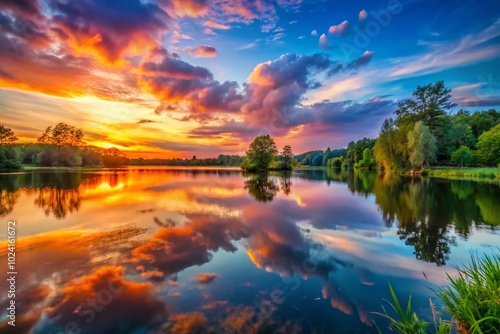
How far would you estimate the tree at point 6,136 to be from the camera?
178ft

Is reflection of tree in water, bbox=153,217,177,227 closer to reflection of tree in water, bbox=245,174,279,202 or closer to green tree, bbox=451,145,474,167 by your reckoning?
reflection of tree in water, bbox=245,174,279,202

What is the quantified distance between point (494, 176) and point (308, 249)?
42752mm

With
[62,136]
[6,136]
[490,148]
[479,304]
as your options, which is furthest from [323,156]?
[479,304]

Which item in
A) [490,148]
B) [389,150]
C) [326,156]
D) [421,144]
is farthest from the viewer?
[326,156]

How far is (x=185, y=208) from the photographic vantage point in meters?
14.6

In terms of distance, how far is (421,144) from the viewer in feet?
142

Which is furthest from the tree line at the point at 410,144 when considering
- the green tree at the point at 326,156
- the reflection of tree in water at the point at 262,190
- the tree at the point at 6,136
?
the green tree at the point at 326,156

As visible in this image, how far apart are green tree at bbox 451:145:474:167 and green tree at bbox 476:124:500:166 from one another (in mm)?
1563

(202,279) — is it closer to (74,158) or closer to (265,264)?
(265,264)

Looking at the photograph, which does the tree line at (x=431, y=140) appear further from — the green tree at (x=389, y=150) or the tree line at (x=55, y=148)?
the tree line at (x=55, y=148)

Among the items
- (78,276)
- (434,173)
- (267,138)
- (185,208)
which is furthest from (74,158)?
(434,173)

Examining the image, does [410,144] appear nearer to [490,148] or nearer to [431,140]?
[431,140]

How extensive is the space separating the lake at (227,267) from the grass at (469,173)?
31.8 metres

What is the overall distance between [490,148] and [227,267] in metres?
59.3
